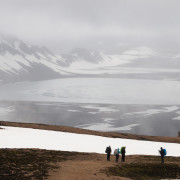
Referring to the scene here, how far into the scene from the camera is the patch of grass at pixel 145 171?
27450 millimetres

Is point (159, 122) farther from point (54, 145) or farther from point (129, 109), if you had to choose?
point (54, 145)

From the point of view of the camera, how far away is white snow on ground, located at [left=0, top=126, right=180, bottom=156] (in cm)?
4497

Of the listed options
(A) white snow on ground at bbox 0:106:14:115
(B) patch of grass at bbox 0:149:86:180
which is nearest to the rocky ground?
(B) patch of grass at bbox 0:149:86:180

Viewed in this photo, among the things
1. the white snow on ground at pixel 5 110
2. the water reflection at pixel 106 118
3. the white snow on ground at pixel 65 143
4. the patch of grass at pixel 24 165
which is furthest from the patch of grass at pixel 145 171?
the white snow on ground at pixel 5 110

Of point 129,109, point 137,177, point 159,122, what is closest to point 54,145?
point 137,177

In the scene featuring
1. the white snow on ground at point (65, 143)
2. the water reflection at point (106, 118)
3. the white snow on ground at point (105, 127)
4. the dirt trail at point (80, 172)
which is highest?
the water reflection at point (106, 118)

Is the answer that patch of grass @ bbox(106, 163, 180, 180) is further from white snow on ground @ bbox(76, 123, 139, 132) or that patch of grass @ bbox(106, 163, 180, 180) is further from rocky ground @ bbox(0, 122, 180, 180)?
white snow on ground @ bbox(76, 123, 139, 132)

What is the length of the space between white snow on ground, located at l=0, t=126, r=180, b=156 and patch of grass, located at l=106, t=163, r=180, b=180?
50.0 ft

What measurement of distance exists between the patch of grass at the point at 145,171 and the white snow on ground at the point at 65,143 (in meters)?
15.2

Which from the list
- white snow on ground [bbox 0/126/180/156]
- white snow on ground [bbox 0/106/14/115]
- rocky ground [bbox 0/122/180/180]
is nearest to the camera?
rocky ground [bbox 0/122/180/180]

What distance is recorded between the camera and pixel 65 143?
4850 cm

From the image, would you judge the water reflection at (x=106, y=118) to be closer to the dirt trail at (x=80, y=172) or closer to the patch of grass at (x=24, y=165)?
the patch of grass at (x=24, y=165)

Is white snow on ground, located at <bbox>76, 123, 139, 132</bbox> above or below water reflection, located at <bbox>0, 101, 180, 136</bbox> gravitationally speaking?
below

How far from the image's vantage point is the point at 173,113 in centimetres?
17138
